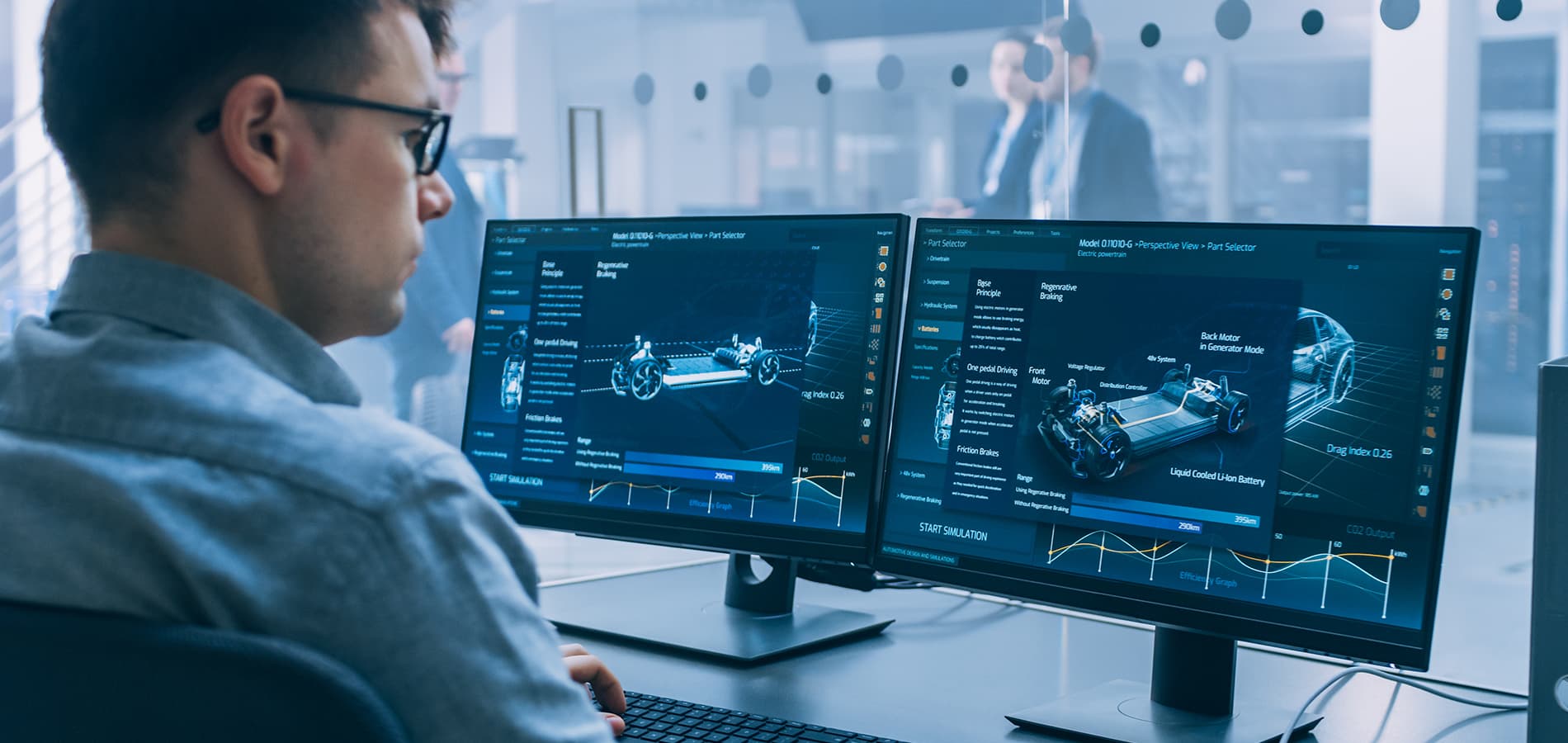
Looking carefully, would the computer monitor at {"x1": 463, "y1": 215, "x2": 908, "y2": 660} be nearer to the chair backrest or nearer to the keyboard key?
the keyboard key

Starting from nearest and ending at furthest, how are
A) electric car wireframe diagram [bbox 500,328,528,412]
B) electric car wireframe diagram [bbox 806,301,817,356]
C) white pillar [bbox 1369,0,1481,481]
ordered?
electric car wireframe diagram [bbox 806,301,817,356] < electric car wireframe diagram [bbox 500,328,528,412] < white pillar [bbox 1369,0,1481,481]

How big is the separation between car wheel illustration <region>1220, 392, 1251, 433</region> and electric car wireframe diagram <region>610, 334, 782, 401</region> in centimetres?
46

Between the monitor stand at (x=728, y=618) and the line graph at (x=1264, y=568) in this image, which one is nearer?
the line graph at (x=1264, y=568)

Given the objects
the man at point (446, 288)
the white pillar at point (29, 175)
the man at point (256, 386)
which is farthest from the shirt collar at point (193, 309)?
the white pillar at point (29, 175)

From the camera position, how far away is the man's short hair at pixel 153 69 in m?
0.72

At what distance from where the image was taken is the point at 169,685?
0.61 metres

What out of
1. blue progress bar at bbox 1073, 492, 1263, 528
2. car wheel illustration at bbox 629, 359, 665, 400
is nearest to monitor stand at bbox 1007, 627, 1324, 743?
blue progress bar at bbox 1073, 492, 1263, 528

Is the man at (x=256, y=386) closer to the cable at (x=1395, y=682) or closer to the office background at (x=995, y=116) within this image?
the cable at (x=1395, y=682)

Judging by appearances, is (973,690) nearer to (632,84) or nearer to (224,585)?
(224,585)

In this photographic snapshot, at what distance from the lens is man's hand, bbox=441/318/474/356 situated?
357 cm

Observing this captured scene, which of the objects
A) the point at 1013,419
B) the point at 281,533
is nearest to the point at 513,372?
the point at 1013,419

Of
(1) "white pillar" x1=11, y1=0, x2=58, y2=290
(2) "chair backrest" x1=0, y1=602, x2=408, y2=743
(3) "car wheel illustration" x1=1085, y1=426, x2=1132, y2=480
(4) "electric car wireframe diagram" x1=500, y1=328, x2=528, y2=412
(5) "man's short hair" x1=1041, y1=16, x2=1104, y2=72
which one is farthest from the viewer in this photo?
(1) "white pillar" x1=11, y1=0, x2=58, y2=290

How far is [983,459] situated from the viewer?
4.15 feet

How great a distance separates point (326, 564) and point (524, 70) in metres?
3.14
